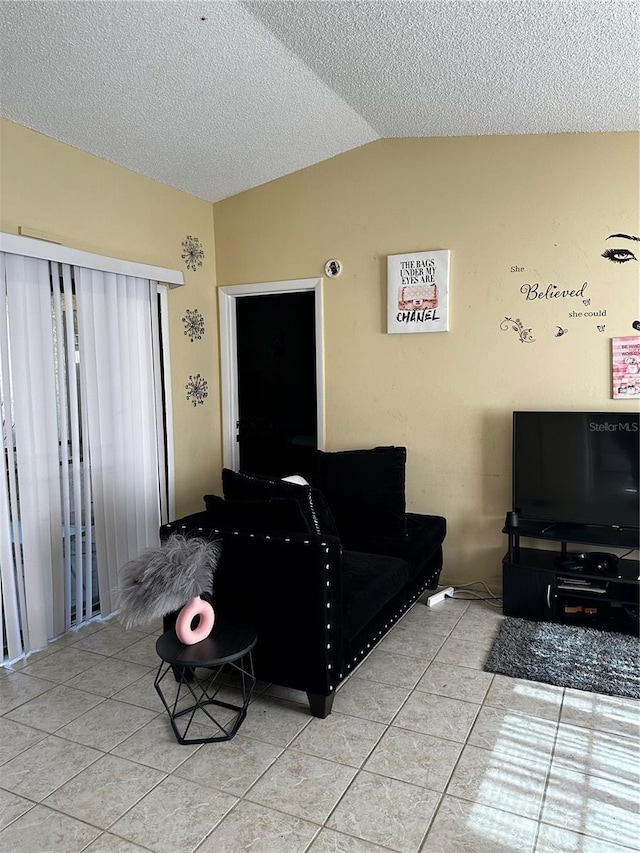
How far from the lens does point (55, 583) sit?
3344mm

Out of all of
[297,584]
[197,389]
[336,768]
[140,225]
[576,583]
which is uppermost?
[140,225]

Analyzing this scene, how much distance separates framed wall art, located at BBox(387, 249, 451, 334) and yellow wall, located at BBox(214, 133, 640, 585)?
64 mm

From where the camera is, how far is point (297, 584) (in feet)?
8.32

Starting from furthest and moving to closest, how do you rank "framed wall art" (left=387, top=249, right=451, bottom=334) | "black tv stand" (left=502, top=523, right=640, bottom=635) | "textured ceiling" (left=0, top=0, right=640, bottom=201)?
1. "framed wall art" (left=387, top=249, right=451, bottom=334)
2. "black tv stand" (left=502, top=523, right=640, bottom=635)
3. "textured ceiling" (left=0, top=0, right=640, bottom=201)

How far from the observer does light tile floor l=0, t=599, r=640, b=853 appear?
1.95 metres

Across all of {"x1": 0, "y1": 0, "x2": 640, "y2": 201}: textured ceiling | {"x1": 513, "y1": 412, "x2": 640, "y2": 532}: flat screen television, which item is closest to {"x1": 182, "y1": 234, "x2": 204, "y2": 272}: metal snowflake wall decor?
{"x1": 0, "y1": 0, "x2": 640, "y2": 201}: textured ceiling

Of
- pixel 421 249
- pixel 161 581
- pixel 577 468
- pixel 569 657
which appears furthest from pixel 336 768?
pixel 421 249

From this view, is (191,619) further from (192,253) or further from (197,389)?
(192,253)

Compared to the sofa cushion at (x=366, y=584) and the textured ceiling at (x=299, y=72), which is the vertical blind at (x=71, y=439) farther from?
the sofa cushion at (x=366, y=584)

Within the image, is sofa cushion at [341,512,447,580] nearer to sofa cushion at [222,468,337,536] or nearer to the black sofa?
the black sofa

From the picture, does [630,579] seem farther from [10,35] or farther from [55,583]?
[10,35]

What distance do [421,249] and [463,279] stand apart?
35cm

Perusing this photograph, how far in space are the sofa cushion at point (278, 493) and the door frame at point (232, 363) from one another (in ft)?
4.63

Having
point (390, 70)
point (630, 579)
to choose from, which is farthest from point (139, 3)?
point (630, 579)
